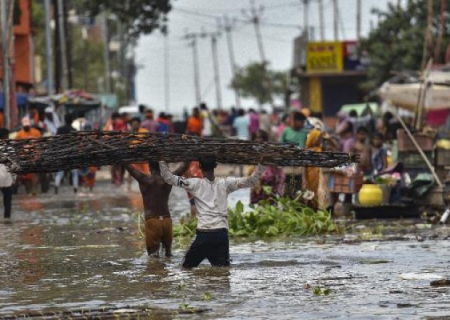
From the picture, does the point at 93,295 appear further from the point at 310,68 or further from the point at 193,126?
the point at 310,68

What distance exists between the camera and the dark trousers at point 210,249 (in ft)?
46.1

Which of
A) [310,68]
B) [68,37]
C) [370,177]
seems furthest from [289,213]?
[310,68]

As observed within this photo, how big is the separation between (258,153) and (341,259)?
1925 mm

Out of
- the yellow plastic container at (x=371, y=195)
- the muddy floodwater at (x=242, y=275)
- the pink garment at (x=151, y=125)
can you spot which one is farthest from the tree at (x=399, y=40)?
the muddy floodwater at (x=242, y=275)

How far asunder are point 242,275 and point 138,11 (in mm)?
30165

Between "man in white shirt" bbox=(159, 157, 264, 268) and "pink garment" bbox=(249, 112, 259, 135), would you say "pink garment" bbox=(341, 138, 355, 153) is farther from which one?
"pink garment" bbox=(249, 112, 259, 135)

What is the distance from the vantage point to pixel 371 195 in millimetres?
21047

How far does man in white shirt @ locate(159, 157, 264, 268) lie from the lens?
46.0ft

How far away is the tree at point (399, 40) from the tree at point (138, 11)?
388 inches

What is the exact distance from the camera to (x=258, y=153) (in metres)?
14.0

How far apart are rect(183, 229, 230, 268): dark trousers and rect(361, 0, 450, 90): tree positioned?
115 ft

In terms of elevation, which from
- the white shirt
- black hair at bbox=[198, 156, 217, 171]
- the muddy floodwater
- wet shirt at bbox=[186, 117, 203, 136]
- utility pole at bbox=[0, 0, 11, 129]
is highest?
utility pole at bbox=[0, 0, 11, 129]

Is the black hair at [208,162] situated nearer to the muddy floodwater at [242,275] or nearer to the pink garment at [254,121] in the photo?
the muddy floodwater at [242,275]

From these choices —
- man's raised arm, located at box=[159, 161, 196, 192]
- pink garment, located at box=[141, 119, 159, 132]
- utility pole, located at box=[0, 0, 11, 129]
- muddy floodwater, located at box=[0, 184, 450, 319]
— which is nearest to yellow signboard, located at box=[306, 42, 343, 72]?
pink garment, located at box=[141, 119, 159, 132]
